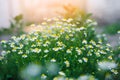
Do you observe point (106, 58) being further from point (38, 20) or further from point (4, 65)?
point (38, 20)

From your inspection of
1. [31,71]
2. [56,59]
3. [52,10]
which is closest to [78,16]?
[52,10]

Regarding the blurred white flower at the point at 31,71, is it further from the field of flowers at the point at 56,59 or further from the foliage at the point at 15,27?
the foliage at the point at 15,27

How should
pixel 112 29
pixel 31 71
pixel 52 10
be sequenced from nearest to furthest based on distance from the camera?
1. pixel 31 71
2. pixel 112 29
3. pixel 52 10

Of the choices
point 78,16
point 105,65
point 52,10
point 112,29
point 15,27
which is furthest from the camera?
point 52,10

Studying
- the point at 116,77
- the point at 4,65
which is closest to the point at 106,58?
the point at 116,77

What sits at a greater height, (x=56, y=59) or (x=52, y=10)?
(x=52, y=10)

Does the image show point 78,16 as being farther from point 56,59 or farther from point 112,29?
point 56,59

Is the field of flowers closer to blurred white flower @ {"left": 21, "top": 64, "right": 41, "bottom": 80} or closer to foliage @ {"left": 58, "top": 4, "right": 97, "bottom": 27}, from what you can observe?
blurred white flower @ {"left": 21, "top": 64, "right": 41, "bottom": 80}
